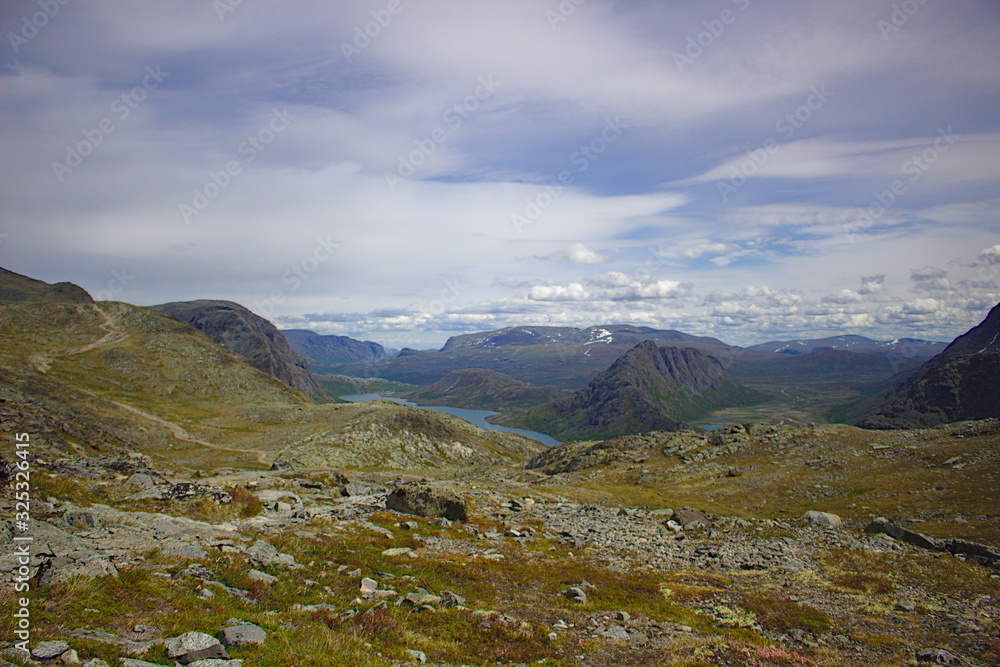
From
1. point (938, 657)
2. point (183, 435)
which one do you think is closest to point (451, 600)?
point (938, 657)

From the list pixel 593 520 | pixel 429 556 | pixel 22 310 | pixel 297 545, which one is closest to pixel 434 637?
pixel 297 545

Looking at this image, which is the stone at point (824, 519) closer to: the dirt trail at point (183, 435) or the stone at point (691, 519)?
the stone at point (691, 519)

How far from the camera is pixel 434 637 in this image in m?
13.4

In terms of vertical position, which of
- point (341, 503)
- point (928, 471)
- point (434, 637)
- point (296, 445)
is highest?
point (434, 637)

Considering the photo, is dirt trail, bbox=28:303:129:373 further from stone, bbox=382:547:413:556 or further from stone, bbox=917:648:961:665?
Answer: stone, bbox=917:648:961:665

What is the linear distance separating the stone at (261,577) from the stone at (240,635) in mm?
4142

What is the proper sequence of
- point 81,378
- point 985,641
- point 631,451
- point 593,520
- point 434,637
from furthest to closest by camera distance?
point 81,378 → point 631,451 → point 593,520 → point 985,641 → point 434,637

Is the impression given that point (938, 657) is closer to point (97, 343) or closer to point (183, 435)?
point (183, 435)

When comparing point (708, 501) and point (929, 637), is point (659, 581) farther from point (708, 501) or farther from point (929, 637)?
point (708, 501)

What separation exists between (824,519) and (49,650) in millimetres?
49263

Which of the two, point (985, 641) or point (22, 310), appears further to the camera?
point (22, 310)

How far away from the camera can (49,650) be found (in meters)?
7.94

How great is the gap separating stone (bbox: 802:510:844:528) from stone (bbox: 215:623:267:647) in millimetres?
44067

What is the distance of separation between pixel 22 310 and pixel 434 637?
23346 centimetres
